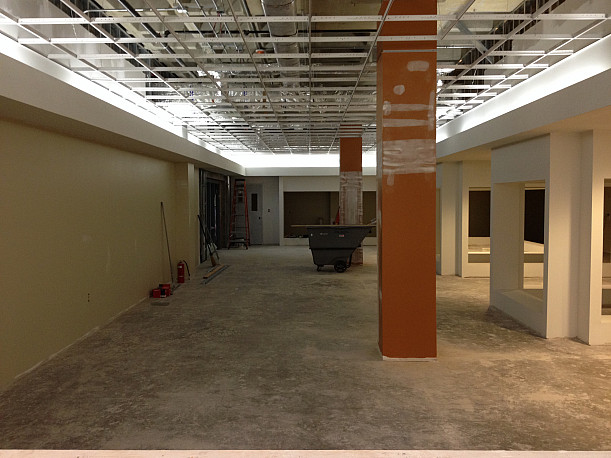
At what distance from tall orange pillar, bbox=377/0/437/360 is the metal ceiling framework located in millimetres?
333

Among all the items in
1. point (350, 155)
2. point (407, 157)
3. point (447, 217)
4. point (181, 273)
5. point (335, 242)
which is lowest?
point (181, 273)

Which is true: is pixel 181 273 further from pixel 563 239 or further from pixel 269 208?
pixel 269 208

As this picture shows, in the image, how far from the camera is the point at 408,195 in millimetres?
5145

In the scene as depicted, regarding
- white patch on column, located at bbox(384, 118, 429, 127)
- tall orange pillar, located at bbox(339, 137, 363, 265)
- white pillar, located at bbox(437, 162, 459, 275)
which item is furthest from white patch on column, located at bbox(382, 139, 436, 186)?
tall orange pillar, located at bbox(339, 137, 363, 265)

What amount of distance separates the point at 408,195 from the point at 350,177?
7740mm

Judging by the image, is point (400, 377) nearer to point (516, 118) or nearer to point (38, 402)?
point (38, 402)

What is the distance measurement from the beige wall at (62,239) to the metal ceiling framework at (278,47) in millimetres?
1079

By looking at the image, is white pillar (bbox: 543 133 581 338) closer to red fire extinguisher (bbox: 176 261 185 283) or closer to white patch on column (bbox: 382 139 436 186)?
white patch on column (bbox: 382 139 436 186)

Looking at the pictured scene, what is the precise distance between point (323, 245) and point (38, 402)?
808 cm

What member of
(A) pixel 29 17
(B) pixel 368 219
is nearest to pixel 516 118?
(A) pixel 29 17

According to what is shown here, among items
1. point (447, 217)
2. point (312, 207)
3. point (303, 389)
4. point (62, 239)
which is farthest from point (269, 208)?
point (303, 389)

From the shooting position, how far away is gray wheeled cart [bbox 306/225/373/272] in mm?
11562

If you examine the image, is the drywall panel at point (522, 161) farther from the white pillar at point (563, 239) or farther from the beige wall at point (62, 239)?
the beige wall at point (62, 239)

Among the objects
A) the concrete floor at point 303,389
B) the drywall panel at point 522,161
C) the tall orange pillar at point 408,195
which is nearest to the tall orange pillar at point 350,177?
the drywall panel at point 522,161
